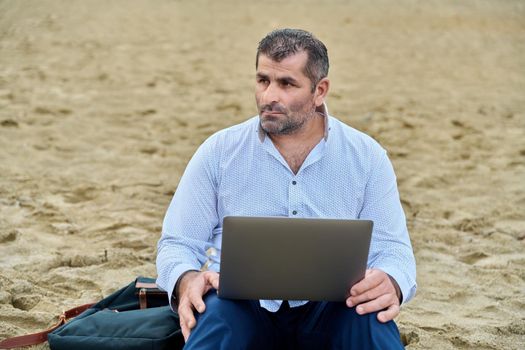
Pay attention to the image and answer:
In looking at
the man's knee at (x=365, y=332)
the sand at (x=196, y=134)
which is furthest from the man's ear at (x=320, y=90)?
the sand at (x=196, y=134)

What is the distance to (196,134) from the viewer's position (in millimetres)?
7305

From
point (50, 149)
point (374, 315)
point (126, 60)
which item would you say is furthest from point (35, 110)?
point (374, 315)

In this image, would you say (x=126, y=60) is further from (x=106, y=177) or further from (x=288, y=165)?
(x=288, y=165)

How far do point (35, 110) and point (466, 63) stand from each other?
5.91 m

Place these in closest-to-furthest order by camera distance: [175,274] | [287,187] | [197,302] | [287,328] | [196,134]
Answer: [197,302]
[175,274]
[287,328]
[287,187]
[196,134]

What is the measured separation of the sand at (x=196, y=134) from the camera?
4387 mm

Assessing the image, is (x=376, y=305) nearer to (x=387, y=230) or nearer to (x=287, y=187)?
(x=387, y=230)

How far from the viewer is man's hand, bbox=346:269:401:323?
2861mm

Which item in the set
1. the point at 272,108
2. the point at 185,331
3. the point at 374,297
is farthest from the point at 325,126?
the point at 185,331

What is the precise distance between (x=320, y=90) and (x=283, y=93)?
177 millimetres

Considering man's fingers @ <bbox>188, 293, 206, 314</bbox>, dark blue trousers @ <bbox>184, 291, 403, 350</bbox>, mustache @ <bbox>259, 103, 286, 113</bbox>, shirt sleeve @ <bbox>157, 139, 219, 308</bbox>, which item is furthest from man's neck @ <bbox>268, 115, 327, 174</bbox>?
man's fingers @ <bbox>188, 293, 206, 314</bbox>

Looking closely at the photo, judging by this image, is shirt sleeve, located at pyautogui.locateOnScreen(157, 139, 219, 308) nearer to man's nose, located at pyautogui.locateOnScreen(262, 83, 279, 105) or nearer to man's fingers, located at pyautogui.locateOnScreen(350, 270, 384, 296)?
man's nose, located at pyautogui.locateOnScreen(262, 83, 279, 105)

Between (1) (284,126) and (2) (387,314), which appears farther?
(1) (284,126)

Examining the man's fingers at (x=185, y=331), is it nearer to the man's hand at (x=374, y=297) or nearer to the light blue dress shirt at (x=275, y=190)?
the light blue dress shirt at (x=275, y=190)
